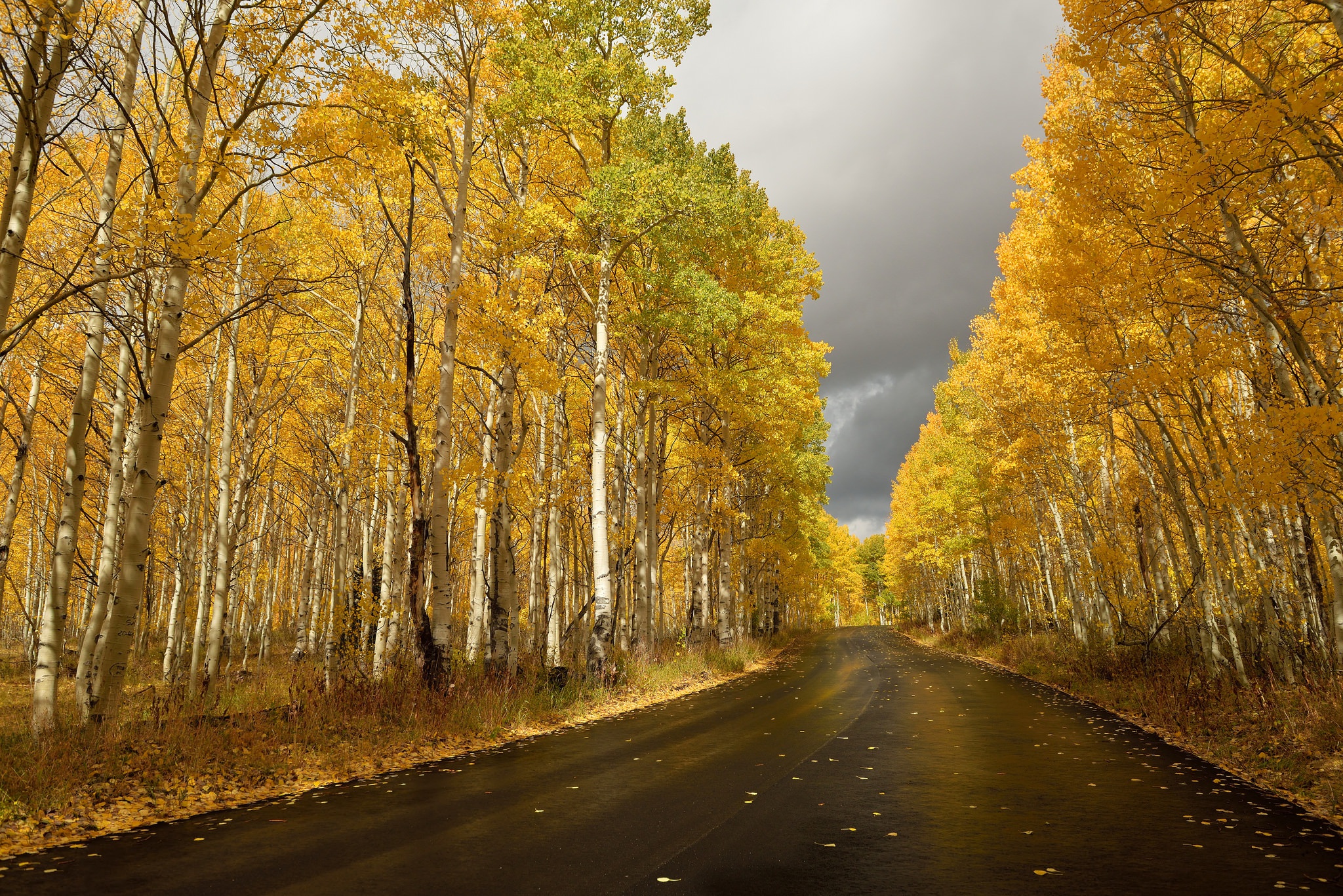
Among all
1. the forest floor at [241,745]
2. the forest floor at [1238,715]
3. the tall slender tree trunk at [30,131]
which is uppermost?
the tall slender tree trunk at [30,131]

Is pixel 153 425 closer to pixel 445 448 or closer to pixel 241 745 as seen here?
pixel 241 745

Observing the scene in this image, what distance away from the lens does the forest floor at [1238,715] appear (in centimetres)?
689

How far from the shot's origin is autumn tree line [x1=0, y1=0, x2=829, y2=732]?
772 centimetres

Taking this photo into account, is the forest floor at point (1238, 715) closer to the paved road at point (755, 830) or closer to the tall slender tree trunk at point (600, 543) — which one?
the paved road at point (755, 830)

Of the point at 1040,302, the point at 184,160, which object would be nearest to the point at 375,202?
the point at 184,160

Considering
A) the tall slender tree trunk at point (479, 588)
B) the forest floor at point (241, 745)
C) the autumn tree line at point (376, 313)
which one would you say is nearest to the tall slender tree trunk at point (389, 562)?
the autumn tree line at point (376, 313)

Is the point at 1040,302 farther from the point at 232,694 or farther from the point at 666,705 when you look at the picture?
the point at 232,694

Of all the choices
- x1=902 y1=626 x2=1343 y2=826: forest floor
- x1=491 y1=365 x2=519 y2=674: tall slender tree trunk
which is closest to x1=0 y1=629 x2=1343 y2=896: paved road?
x1=902 y1=626 x2=1343 y2=826: forest floor

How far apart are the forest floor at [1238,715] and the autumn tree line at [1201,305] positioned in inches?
25.4

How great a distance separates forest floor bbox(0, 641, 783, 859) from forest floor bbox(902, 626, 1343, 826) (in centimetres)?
942

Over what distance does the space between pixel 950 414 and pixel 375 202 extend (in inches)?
1011

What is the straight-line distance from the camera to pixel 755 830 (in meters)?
5.37

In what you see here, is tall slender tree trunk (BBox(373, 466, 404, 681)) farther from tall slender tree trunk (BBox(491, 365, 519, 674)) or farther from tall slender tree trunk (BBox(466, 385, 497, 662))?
tall slender tree trunk (BBox(491, 365, 519, 674))

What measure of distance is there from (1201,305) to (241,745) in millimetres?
13416
